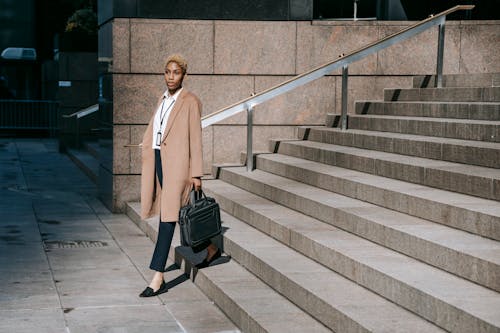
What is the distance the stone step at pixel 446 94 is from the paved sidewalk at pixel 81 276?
152 inches

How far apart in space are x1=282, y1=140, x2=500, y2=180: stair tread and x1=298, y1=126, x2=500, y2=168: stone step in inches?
2.5

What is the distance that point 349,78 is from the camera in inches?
503

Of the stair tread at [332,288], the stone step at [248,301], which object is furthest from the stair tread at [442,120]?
the stone step at [248,301]

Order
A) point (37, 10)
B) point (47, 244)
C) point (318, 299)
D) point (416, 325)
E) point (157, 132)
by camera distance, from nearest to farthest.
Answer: point (416, 325), point (318, 299), point (157, 132), point (47, 244), point (37, 10)

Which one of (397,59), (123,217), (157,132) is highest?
(397,59)

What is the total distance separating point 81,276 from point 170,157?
1.68 m

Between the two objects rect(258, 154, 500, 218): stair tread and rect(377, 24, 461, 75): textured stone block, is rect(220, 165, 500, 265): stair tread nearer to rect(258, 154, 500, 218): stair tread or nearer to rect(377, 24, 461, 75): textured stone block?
rect(258, 154, 500, 218): stair tread

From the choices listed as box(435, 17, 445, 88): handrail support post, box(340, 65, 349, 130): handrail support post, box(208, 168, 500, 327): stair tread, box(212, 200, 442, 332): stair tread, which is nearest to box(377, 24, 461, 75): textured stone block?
box(435, 17, 445, 88): handrail support post

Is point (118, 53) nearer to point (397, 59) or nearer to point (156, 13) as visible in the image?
point (156, 13)

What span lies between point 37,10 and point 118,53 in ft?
74.8

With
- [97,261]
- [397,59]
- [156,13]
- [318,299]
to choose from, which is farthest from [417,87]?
[318,299]

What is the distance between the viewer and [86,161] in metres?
19.0

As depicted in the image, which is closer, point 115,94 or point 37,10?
point 115,94

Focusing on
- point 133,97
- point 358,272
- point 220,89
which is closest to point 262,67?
point 220,89
